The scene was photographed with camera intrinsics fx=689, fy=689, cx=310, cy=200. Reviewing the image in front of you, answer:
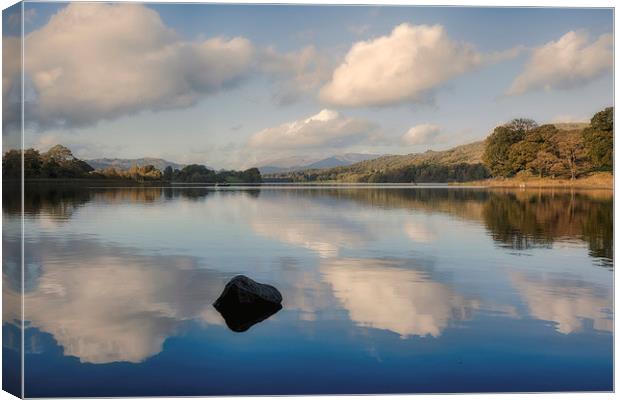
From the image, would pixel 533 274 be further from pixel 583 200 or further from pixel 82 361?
pixel 583 200

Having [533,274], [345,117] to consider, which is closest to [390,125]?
[345,117]

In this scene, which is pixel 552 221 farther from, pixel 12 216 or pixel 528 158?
pixel 12 216

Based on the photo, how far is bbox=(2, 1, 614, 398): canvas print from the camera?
336 inches

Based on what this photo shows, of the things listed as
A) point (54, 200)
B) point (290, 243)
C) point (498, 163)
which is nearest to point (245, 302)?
point (290, 243)

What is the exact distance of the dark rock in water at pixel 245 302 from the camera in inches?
431

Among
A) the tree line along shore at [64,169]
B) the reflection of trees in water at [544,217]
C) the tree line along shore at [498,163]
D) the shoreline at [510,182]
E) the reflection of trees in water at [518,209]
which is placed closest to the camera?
the tree line along shore at [64,169]

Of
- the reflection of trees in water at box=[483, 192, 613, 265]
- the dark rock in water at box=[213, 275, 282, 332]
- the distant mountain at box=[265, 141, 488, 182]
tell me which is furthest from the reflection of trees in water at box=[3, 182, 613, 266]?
the dark rock in water at box=[213, 275, 282, 332]

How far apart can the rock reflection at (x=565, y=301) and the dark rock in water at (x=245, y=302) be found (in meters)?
4.29

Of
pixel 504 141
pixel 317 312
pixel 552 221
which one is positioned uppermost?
pixel 504 141

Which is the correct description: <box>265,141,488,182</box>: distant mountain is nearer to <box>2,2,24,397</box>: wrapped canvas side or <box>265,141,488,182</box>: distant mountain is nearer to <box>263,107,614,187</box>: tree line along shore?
<box>263,107,614,187</box>: tree line along shore

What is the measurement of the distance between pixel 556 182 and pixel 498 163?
7158mm

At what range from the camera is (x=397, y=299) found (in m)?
12.3

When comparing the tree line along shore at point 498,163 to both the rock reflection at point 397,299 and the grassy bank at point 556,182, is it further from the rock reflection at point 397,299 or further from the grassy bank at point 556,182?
the rock reflection at point 397,299

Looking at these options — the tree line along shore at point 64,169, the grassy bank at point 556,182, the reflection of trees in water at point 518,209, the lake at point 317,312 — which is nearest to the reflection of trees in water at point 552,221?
the reflection of trees in water at point 518,209
